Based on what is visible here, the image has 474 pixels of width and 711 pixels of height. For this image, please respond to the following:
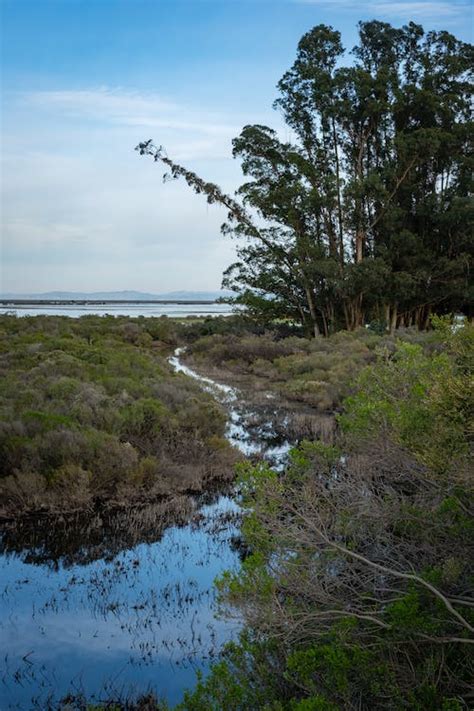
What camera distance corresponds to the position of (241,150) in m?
34.3

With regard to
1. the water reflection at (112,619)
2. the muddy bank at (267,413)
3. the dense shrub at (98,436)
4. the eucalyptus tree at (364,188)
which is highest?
the eucalyptus tree at (364,188)

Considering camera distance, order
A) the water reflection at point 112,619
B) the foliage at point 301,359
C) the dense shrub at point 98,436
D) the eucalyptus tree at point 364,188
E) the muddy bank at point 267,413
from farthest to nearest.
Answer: the eucalyptus tree at point 364,188, the foliage at point 301,359, the muddy bank at point 267,413, the dense shrub at point 98,436, the water reflection at point 112,619

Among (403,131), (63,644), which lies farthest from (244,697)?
(403,131)

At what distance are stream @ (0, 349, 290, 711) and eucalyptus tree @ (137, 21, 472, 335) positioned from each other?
74.2ft

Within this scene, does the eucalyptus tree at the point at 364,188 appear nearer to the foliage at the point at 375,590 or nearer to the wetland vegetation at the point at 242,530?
the wetland vegetation at the point at 242,530

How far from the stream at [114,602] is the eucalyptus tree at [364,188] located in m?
22.6

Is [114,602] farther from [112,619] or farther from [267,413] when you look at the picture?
[267,413]

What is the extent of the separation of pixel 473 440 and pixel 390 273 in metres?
27.6

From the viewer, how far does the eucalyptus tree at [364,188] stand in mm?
32344


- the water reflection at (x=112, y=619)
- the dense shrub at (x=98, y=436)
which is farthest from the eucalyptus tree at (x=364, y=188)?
the water reflection at (x=112, y=619)

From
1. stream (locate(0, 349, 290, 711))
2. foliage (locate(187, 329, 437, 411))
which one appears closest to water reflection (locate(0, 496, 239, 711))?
stream (locate(0, 349, 290, 711))

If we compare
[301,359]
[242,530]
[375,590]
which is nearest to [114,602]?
[242,530]

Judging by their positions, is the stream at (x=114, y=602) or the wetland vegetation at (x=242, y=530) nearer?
the wetland vegetation at (x=242, y=530)

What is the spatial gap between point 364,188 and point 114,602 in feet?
85.9
